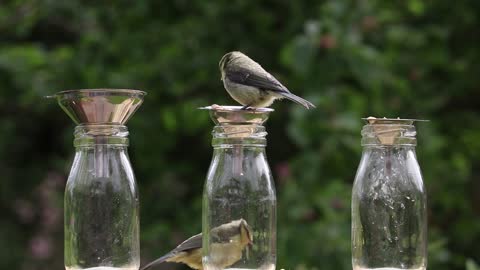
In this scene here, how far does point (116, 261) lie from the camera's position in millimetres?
2742

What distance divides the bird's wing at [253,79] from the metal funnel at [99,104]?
1.30 meters

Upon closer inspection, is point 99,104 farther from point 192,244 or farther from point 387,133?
point 192,244

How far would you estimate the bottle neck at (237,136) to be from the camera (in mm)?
2789

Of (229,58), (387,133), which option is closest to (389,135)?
(387,133)

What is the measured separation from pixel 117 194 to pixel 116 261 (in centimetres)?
19

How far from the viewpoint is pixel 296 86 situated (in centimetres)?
732

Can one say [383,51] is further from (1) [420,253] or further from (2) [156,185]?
(1) [420,253]

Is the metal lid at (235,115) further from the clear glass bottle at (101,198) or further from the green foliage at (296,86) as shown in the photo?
the green foliage at (296,86)

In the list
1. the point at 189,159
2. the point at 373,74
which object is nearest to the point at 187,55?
the point at 189,159

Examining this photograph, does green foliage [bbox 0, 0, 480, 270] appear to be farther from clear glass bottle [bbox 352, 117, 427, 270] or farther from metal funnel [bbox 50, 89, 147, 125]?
metal funnel [bbox 50, 89, 147, 125]

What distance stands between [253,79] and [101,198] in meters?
1.43

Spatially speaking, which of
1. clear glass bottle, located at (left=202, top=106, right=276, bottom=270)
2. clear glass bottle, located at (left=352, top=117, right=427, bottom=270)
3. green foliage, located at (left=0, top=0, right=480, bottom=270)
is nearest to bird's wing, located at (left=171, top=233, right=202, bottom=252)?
clear glass bottle, located at (left=202, top=106, right=276, bottom=270)

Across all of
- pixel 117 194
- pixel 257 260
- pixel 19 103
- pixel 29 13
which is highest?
pixel 29 13

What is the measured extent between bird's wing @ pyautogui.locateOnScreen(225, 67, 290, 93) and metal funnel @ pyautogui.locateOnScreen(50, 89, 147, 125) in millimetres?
1298
